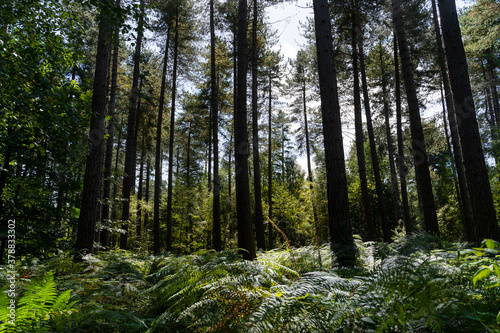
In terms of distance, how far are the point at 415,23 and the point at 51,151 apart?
55.7 feet

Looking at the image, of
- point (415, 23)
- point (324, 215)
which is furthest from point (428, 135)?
point (324, 215)

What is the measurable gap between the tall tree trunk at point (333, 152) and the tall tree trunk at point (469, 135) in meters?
2.81

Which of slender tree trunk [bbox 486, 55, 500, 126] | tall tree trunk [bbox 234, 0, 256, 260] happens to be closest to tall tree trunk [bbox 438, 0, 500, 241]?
tall tree trunk [bbox 234, 0, 256, 260]

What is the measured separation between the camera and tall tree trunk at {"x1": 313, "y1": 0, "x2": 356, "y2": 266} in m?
4.54

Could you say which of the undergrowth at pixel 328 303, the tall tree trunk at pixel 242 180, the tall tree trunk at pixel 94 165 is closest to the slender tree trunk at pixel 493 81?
the tall tree trunk at pixel 242 180

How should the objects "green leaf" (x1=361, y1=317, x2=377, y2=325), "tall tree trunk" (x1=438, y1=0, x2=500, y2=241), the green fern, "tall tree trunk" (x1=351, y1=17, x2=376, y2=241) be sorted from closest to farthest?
"green leaf" (x1=361, y1=317, x2=377, y2=325) → the green fern → "tall tree trunk" (x1=438, y1=0, x2=500, y2=241) → "tall tree trunk" (x1=351, y1=17, x2=376, y2=241)

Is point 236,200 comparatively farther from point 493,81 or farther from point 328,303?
point 493,81

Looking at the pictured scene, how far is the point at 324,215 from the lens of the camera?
22125 millimetres

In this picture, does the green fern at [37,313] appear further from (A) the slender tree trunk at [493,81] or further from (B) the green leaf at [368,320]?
(A) the slender tree trunk at [493,81]

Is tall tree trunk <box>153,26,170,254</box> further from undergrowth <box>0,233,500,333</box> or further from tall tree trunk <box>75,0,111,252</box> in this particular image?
undergrowth <box>0,233,500,333</box>

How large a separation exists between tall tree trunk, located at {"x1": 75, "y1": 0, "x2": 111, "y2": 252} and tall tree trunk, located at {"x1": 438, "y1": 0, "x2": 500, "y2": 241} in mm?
7703

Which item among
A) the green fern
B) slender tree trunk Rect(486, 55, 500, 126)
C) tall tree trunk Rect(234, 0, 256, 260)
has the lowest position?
the green fern

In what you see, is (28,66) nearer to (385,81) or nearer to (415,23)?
(415,23)

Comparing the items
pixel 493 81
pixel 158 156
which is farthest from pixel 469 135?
pixel 493 81
